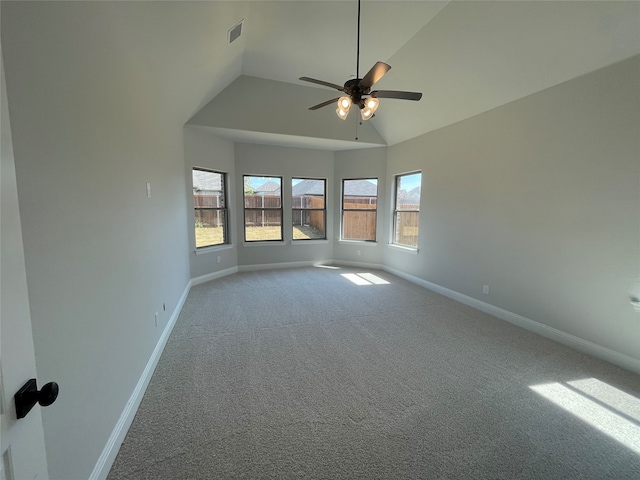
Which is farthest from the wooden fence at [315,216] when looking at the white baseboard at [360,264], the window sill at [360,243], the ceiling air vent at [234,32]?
the ceiling air vent at [234,32]

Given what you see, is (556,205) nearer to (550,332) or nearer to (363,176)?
(550,332)

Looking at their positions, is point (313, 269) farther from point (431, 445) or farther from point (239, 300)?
point (431, 445)

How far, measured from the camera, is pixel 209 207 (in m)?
5.07

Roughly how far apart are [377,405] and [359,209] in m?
4.62

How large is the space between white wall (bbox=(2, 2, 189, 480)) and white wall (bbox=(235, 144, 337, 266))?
3.30 m

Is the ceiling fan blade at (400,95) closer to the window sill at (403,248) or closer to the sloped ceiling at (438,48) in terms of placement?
the sloped ceiling at (438,48)

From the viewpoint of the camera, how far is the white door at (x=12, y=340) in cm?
55

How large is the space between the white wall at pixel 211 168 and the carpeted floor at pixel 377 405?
67.5 inches

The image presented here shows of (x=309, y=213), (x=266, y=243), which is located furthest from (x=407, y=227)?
(x=266, y=243)

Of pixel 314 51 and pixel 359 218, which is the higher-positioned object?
pixel 314 51

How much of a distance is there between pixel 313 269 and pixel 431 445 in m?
4.42

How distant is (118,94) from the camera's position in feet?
5.60

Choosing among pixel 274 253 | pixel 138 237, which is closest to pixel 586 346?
pixel 138 237

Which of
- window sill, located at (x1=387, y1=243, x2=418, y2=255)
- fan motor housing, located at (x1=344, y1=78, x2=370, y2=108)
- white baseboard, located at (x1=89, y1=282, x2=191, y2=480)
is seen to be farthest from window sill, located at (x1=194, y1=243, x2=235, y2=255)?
fan motor housing, located at (x1=344, y1=78, x2=370, y2=108)
